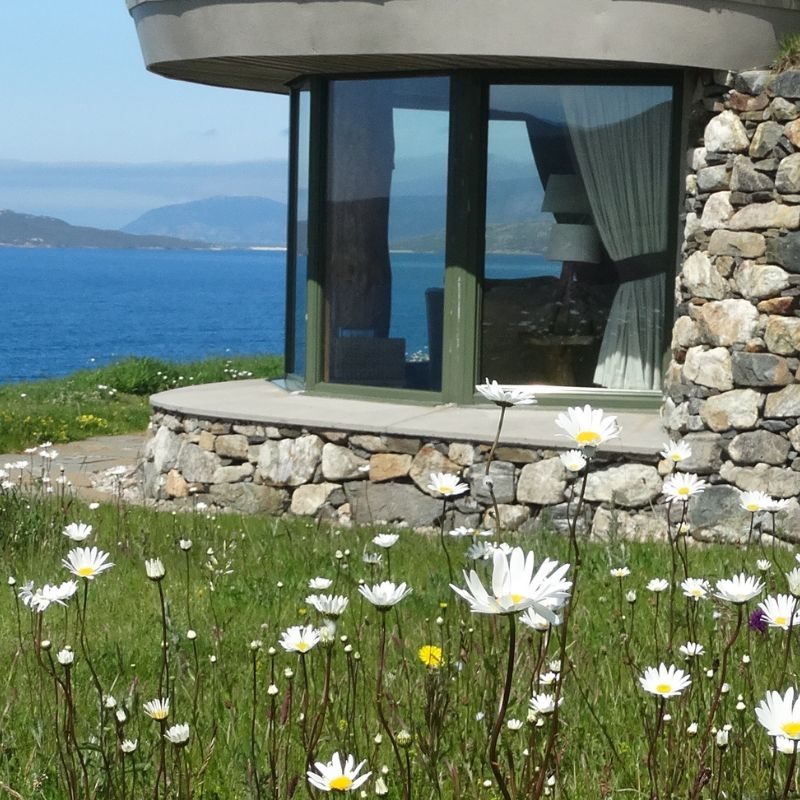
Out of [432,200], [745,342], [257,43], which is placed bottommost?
[745,342]

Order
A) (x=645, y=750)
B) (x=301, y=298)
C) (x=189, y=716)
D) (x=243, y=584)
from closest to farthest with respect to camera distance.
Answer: (x=645, y=750), (x=189, y=716), (x=243, y=584), (x=301, y=298)

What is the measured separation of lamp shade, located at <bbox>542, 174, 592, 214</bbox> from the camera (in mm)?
8523

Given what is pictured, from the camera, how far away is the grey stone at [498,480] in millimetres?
7820

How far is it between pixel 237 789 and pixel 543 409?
5546 millimetres

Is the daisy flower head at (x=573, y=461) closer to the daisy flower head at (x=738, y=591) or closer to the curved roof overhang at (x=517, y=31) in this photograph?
the daisy flower head at (x=738, y=591)

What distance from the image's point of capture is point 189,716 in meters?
3.76

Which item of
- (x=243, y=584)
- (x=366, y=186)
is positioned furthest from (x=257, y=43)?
(x=243, y=584)

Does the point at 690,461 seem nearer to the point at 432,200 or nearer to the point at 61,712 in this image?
the point at 432,200

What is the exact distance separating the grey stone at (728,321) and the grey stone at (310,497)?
2.32 meters

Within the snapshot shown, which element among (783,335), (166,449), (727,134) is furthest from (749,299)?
(166,449)

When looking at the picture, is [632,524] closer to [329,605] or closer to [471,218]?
[471,218]

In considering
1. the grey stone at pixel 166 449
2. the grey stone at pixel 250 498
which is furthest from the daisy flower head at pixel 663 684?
the grey stone at pixel 166 449

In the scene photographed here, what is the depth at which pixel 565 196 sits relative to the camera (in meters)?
8.54

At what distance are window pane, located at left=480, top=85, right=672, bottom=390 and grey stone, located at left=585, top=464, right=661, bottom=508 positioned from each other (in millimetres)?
1116
